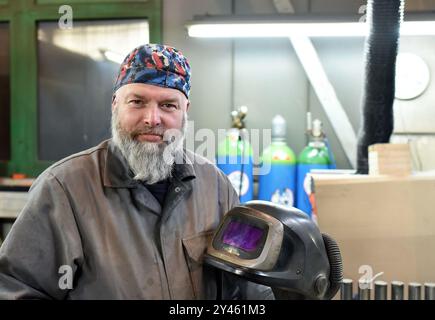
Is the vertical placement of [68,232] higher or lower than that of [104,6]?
lower

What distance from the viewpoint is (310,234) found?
3.15 ft

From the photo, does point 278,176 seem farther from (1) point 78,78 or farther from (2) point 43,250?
(2) point 43,250

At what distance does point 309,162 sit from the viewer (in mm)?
2379

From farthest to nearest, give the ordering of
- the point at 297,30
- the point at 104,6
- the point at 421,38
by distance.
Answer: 1. the point at 104,6
2. the point at 421,38
3. the point at 297,30

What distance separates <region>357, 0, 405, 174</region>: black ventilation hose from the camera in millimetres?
1624

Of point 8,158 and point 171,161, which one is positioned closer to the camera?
point 171,161

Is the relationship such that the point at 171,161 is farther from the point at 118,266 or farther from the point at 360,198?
the point at 360,198

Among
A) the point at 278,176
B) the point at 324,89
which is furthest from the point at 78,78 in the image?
the point at 324,89

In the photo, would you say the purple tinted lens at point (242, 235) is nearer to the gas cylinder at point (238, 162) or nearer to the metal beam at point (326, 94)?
the gas cylinder at point (238, 162)

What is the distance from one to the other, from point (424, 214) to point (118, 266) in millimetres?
1074

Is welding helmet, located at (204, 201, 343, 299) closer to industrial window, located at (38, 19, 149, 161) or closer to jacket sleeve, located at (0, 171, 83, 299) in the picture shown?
jacket sleeve, located at (0, 171, 83, 299)

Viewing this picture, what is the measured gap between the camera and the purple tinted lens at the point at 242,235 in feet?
3.13

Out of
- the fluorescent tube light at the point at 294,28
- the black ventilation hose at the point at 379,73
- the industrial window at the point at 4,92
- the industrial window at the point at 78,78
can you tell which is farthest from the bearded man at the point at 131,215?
the industrial window at the point at 4,92
